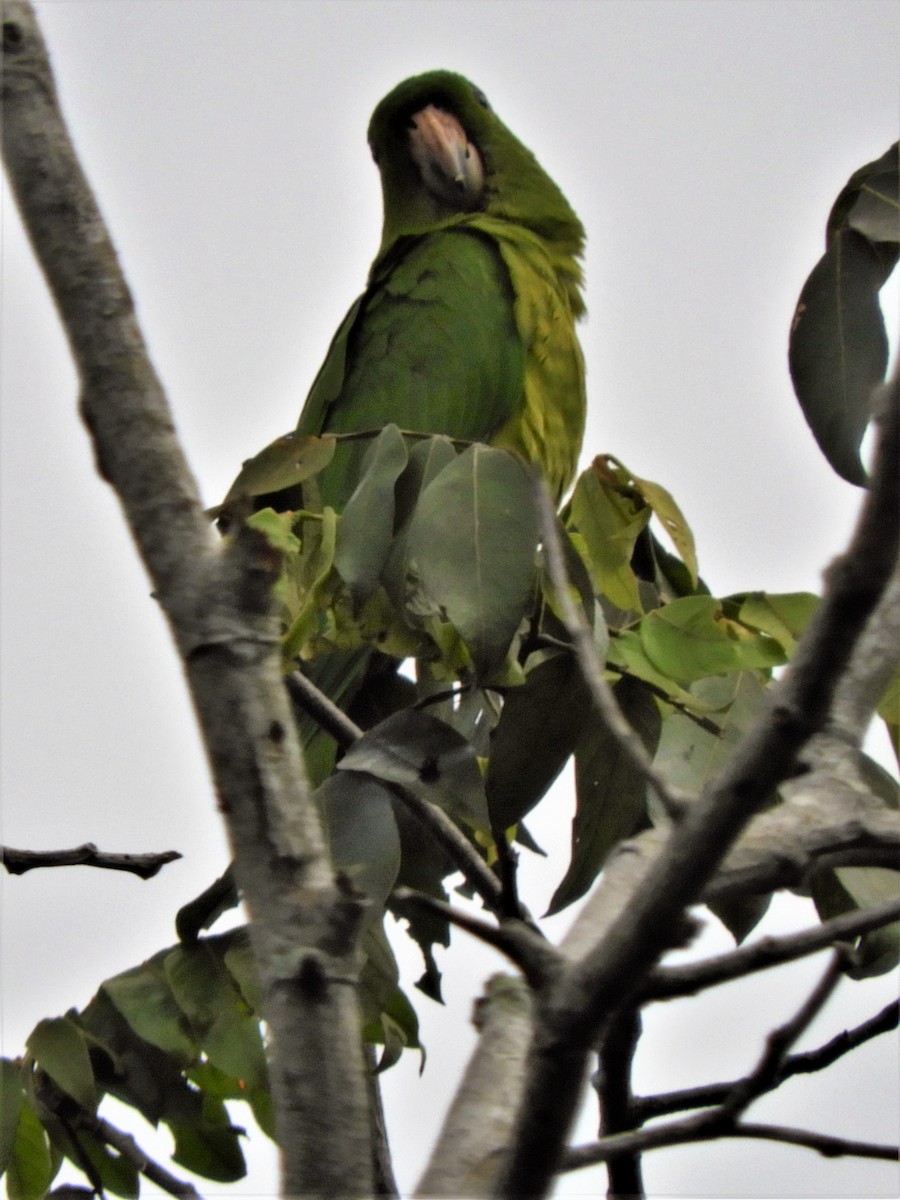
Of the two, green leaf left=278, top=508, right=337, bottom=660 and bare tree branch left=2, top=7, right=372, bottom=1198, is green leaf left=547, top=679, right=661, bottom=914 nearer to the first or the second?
green leaf left=278, top=508, right=337, bottom=660

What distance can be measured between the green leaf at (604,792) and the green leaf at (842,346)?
310 millimetres

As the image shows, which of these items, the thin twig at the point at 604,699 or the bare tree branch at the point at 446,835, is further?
the bare tree branch at the point at 446,835

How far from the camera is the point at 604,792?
1349 mm

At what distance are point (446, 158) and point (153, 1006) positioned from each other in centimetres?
258

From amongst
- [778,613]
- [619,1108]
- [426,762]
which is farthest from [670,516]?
[619,1108]

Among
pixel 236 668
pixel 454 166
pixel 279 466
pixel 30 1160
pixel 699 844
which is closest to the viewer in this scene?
pixel 699 844

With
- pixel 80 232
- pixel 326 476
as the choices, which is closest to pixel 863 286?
pixel 80 232

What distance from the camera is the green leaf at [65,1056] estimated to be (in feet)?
4.57

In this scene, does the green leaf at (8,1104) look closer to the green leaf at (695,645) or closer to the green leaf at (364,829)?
the green leaf at (364,829)

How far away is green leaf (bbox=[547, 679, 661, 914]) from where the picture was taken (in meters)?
1.34

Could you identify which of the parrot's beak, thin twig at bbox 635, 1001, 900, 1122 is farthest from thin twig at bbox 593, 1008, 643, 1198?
the parrot's beak

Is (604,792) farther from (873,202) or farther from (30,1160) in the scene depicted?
(30,1160)

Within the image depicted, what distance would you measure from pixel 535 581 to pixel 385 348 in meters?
1.72

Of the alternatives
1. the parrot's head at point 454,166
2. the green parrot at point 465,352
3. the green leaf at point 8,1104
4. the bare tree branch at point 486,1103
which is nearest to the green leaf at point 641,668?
the bare tree branch at point 486,1103
